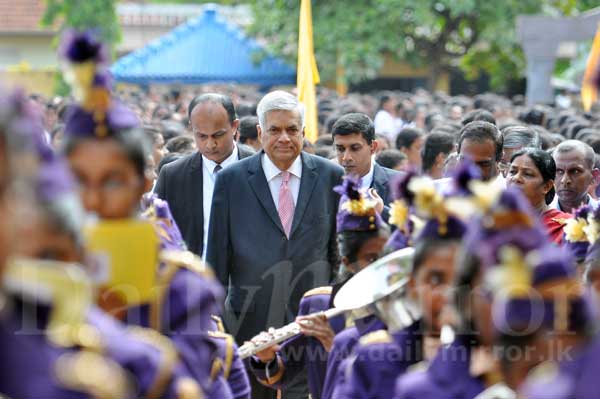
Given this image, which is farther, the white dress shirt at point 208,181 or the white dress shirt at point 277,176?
the white dress shirt at point 208,181

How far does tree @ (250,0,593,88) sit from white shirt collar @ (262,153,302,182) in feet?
74.5

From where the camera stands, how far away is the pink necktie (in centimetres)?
773

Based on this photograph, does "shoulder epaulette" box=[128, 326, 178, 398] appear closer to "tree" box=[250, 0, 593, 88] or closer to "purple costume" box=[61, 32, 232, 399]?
"purple costume" box=[61, 32, 232, 399]

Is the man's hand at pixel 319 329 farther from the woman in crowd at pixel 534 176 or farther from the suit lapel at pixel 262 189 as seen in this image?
the woman in crowd at pixel 534 176

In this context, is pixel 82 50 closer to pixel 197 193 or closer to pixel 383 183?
pixel 197 193

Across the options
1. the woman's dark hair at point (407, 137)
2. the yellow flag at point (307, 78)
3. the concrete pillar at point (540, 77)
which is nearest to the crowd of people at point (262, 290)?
the woman's dark hair at point (407, 137)

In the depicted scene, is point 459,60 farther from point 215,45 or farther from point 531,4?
point 215,45

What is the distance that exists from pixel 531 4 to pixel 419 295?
28.5 metres

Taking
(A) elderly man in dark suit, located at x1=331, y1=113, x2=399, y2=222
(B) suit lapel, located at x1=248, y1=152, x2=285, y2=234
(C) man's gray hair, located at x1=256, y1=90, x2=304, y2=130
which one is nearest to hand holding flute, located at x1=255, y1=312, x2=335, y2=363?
(B) suit lapel, located at x1=248, y1=152, x2=285, y2=234

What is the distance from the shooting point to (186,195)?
823cm

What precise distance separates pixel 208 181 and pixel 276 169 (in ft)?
2.25

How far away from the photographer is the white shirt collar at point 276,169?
788 cm

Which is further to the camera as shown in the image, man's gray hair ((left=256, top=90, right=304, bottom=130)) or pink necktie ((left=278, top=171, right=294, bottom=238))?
man's gray hair ((left=256, top=90, right=304, bottom=130))

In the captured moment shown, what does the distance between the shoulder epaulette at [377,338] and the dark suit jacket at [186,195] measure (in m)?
3.28
